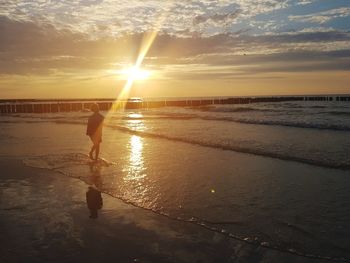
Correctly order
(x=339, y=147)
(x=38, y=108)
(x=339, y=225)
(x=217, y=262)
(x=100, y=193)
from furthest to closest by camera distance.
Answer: (x=38, y=108) < (x=339, y=147) < (x=100, y=193) < (x=339, y=225) < (x=217, y=262)

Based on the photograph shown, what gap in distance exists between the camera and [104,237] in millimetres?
6250

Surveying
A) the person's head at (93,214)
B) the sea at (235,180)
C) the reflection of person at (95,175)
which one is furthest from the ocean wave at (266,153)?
the person's head at (93,214)

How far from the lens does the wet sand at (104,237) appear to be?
5523mm

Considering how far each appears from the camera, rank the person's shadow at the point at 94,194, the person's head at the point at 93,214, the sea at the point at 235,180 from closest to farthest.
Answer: the sea at the point at 235,180, the person's head at the point at 93,214, the person's shadow at the point at 94,194

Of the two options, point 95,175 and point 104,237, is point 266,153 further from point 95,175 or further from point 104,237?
point 104,237

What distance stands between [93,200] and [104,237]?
244cm

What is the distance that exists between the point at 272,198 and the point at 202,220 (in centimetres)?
219

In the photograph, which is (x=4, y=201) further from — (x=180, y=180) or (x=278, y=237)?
(x=278, y=237)

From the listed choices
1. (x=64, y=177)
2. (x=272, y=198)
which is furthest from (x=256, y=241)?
(x=64, y=177)

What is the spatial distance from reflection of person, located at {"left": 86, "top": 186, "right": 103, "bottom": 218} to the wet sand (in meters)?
0.11

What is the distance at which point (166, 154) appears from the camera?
15.3 meters

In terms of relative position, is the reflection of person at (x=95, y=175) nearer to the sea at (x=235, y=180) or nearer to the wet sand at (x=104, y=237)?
the sea at (x=235, y=180)

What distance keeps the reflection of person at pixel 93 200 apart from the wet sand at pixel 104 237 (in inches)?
4.4

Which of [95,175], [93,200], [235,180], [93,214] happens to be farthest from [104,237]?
[95,175]
